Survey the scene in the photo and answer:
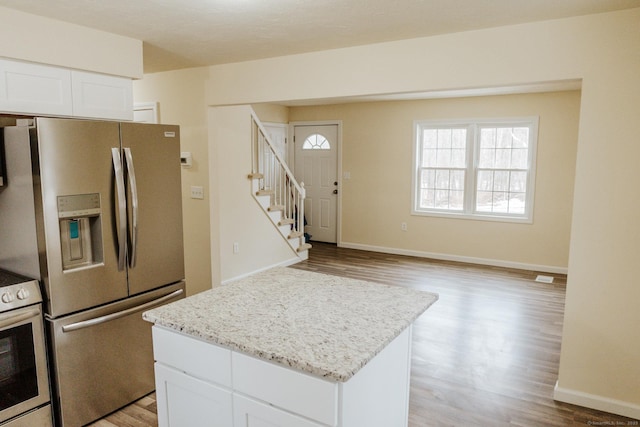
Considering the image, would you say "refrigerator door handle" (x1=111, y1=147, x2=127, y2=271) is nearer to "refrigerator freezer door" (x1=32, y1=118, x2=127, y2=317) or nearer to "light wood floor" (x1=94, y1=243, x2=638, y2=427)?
"refrigerator freezer door" (x1=32, y1=118, x2=127, y2=317)

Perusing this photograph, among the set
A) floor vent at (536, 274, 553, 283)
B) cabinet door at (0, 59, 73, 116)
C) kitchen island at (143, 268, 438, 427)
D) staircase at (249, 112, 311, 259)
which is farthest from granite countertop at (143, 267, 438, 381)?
floor vent at (536, 274, 553, 283)

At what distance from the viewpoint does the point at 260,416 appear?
1704 mm

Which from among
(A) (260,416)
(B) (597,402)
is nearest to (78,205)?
(A) (260,416)

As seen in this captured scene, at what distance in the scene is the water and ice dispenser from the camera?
2.45m

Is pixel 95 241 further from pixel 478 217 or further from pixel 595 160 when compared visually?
pixel 478 217

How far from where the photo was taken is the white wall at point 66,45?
2631 mm

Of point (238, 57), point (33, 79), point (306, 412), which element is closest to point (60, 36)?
point (33, 79)

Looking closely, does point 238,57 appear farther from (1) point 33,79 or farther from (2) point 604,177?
(2) point 604,177

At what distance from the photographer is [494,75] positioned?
289cm

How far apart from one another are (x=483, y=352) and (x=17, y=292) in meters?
3.19

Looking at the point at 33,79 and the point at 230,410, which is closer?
the point at 230,410

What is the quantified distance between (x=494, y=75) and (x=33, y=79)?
2861mm

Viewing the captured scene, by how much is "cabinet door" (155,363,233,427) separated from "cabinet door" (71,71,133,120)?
191cm

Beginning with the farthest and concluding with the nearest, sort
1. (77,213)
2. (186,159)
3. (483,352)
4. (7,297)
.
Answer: (186,159) → (483,352) → (77,213) → (7,297)
